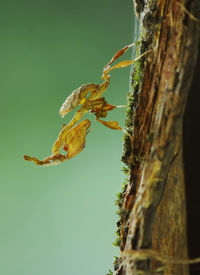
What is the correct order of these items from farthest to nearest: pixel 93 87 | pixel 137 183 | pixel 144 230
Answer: pixel 93 87 < pixel 137 183 < pixel 144 230

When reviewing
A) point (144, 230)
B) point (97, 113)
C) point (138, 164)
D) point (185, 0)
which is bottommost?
point (144, 230)

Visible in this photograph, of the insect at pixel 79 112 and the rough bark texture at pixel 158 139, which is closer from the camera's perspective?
the rough bark texture at pixel 158 139

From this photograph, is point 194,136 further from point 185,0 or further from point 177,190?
point 185,0

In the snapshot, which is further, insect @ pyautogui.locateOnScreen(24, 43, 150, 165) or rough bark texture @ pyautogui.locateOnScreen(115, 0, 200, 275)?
insect @ pyautogui.locateOnScreen(24, 43, 150, 165)

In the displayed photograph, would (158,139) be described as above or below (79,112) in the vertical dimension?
below

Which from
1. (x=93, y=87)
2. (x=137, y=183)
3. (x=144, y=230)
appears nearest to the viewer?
(x=144, y=230)

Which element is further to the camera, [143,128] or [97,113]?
[97,113]

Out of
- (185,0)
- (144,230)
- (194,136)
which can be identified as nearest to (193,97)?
(194,136)

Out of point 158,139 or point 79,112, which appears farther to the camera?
point 79,112
